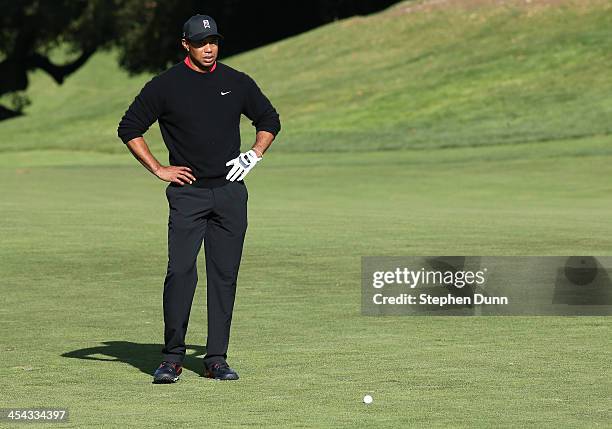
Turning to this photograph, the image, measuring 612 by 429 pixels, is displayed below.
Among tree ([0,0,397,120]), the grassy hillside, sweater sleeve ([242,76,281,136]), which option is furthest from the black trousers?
tree ([0,0,397,120])

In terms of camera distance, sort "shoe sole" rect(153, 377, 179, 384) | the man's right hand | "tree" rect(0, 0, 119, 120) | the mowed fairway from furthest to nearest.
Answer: "tree" rect(0, 0, 119, 120), the man's right hand, "shoe sole" rect(153, 377, 179, 384), the mowed fairway

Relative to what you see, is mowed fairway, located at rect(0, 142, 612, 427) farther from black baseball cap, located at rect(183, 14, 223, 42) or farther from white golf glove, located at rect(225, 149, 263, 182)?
black baseball cap, located at rect(183, 14, 223, 42)

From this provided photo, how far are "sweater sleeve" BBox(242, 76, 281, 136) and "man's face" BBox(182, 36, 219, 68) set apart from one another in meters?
0.32

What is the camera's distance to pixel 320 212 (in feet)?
82.3

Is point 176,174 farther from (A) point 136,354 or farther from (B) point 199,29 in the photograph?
(A) point 136,354

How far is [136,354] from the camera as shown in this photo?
10.9 m

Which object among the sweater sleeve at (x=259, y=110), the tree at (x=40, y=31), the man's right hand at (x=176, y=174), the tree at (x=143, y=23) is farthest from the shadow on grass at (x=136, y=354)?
the tree at (x=40, y=31)

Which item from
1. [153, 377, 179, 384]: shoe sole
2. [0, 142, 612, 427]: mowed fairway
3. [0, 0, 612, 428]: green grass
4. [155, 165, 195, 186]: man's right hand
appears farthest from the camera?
[155, 165, 195, 186]: man's right hand

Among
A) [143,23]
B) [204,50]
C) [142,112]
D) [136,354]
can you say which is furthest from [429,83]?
[204,50]

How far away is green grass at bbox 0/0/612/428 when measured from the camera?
29.3 ft

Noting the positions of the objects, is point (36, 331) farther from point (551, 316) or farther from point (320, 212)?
point (320, 212)

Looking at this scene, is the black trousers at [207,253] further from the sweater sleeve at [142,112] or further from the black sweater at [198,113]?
the sweater sleeve at [142,112]

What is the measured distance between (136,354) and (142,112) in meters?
1.89

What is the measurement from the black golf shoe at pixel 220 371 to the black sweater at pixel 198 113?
1092 millimetres
